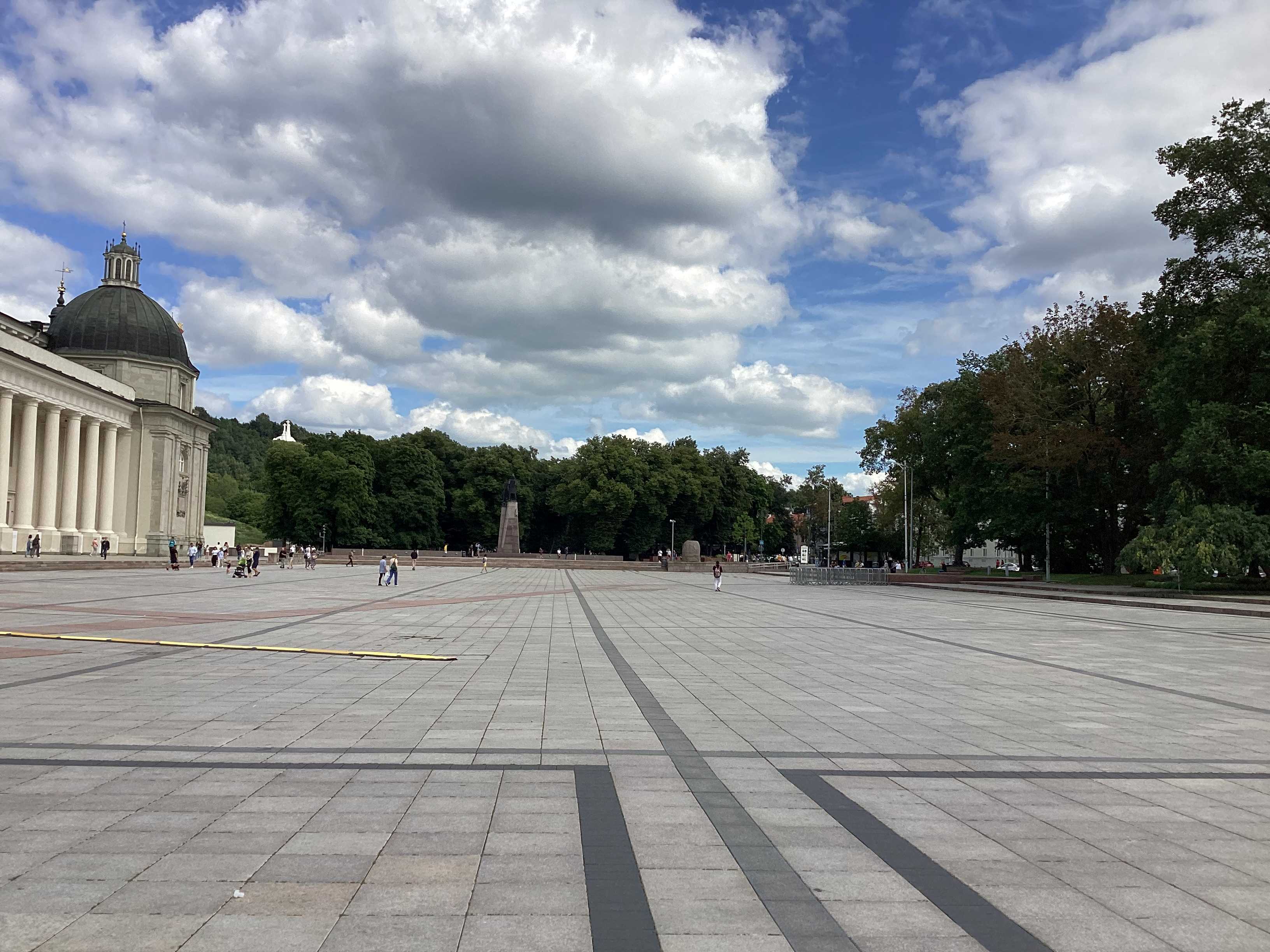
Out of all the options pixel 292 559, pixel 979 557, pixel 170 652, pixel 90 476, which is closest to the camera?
pixel 170 652

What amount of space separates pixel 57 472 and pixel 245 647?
205 ft

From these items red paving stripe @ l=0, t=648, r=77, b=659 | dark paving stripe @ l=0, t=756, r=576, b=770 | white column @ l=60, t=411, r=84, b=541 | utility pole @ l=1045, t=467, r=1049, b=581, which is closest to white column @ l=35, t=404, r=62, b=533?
white column @ l=60, t=411, r=84, b=541

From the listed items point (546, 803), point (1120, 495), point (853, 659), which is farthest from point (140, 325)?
point (546, 803)

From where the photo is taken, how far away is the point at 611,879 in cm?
468

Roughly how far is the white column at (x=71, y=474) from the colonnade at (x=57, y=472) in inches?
2.3

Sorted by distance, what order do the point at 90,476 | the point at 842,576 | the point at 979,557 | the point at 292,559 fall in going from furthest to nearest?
1. the point at 979,557
2. the point at 90,476
3. the point at 292,559
4. the point at 842,576

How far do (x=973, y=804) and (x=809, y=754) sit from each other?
173 centimetres

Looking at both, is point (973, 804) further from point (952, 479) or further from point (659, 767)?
point (952, 479)

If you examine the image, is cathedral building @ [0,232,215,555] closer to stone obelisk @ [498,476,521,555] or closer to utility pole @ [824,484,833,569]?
stone obelisk @ [498,476,521,555]

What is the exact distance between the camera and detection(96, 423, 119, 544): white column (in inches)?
2926

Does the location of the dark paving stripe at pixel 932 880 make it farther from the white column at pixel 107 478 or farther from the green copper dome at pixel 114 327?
the green copper dome at pixel 114 327

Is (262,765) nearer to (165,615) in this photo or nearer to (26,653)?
(26,653)

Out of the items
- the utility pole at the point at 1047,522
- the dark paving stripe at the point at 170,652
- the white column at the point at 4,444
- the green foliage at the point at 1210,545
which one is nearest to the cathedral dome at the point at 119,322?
the white column at the point at 4,444

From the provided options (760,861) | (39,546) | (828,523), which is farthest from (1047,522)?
(39,546)
